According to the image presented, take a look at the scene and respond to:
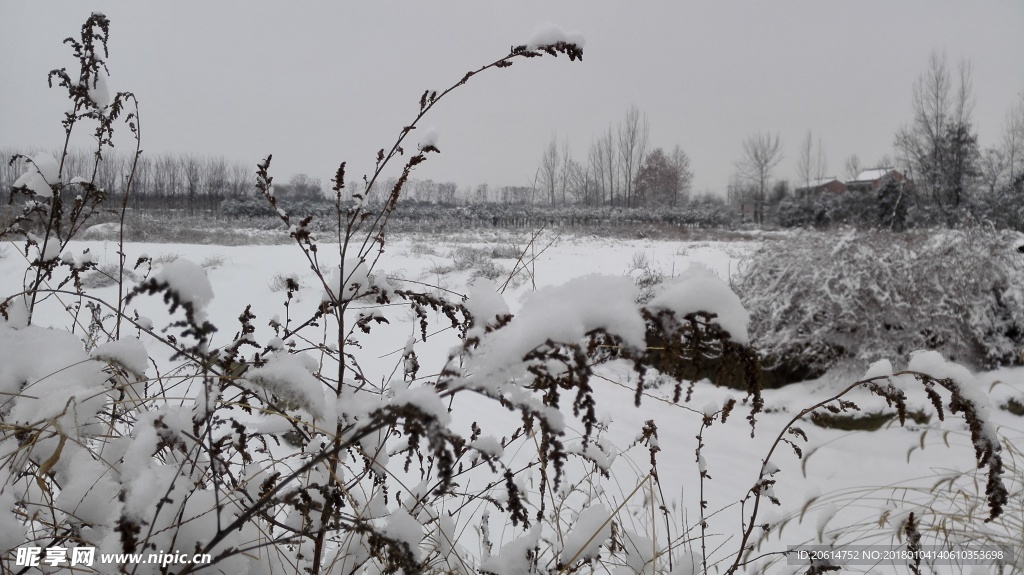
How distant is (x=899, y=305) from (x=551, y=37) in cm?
476

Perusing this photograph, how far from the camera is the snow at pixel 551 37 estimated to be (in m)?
0.98

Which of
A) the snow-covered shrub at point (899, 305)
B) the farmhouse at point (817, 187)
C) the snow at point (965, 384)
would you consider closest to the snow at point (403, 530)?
the snow at point (965, 384)

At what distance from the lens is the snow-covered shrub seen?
4398 millimetres

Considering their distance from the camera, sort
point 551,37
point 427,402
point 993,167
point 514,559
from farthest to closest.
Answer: point 993,167
point 514,559
point 551,37
point 427,402

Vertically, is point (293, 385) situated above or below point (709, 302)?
below

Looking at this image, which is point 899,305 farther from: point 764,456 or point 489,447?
point 489,447

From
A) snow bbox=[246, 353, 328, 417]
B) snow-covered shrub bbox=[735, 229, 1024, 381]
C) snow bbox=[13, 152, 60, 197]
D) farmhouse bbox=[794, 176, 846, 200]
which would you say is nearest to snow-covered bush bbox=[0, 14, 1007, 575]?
snow bbox=[246, 353, 328, 417]

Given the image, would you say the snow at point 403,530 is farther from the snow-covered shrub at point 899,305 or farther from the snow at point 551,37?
Result: the snow-covered shrub at point 899,305

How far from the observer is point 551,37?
100 cm

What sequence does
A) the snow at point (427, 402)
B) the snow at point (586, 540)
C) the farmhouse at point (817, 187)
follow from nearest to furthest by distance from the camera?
1. the snow at point (427, 402)
2. the snow at point (586, 540)
3. the farmhouse at point (817, 187)

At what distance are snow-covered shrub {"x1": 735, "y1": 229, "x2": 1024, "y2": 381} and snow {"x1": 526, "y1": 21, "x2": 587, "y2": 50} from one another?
442cm

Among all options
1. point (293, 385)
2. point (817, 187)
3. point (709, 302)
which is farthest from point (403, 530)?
point (817, 187)

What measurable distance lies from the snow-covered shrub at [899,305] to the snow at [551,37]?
4423mm

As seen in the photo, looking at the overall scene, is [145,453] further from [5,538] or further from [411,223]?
[411,223]
